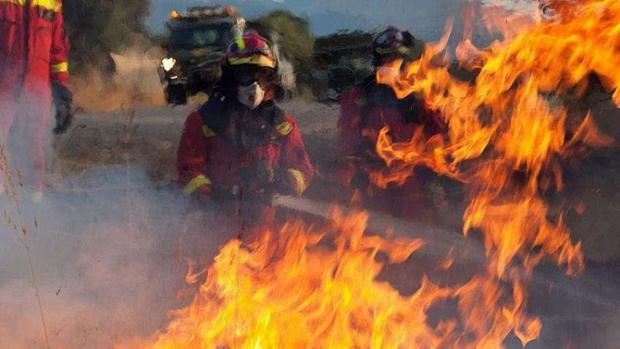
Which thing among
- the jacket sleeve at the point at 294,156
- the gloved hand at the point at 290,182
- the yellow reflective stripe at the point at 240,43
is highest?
the yellow reflective stripe at the point at 240,43

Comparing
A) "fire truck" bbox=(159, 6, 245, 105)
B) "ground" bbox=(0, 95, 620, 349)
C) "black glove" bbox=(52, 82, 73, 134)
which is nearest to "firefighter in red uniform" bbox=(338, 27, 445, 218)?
"ground" bbox=(0, 95, 620, 349)

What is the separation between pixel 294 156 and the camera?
4242 millimetres

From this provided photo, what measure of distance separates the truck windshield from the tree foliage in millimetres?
196

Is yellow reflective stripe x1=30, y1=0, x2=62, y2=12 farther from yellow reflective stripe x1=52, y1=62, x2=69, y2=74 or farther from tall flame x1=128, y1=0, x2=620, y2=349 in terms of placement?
tall flame x1=128, y1=0, x2=620, y2=349

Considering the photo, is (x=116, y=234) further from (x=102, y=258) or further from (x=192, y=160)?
(x=192, y=160)

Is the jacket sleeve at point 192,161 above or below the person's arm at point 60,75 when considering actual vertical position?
below

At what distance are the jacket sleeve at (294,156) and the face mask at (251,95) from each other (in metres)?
0.21

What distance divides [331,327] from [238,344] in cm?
54

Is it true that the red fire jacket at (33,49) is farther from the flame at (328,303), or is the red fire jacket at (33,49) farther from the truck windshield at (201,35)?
the flame at (328,303)

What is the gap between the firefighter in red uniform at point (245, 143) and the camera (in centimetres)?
404

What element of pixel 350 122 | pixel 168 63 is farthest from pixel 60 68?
pixel 350 122

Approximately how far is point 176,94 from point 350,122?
1.13m

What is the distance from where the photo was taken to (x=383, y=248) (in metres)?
4.50

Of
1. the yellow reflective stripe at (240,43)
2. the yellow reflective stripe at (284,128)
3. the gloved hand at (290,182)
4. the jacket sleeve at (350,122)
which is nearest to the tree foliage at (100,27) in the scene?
the yellow reflective stripe at (240,43)
